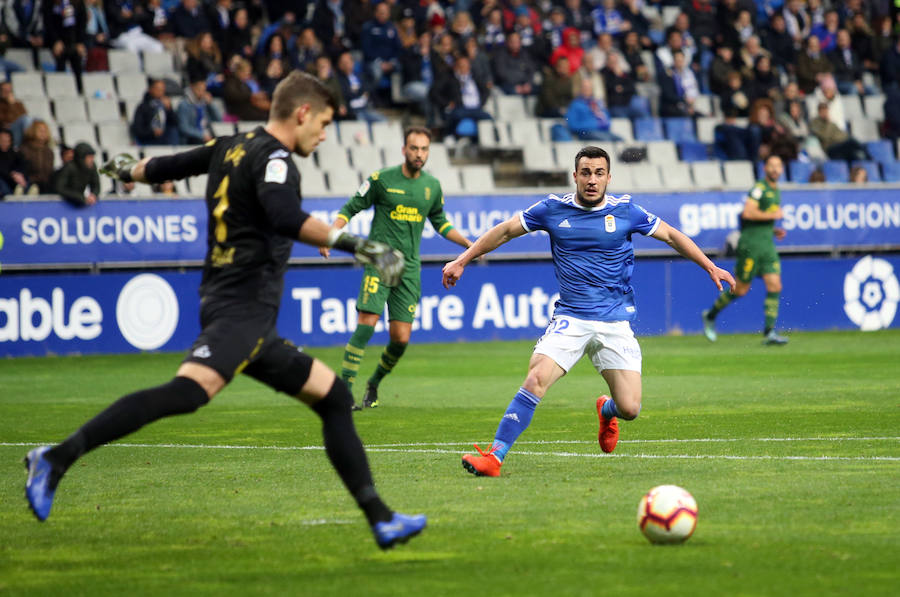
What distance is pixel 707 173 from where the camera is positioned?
26.2m

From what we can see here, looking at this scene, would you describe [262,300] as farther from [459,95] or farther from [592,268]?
[459,95]

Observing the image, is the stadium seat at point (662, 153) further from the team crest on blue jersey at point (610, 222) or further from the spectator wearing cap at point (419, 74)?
the team crest on blue jersey at point (610, 222)

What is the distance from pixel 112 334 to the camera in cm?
2111

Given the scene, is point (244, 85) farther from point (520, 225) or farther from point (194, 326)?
point (520, 225)

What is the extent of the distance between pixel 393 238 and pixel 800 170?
1529 cm

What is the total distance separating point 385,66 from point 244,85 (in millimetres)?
3042

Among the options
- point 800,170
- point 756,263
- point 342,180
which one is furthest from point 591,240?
point 800,170

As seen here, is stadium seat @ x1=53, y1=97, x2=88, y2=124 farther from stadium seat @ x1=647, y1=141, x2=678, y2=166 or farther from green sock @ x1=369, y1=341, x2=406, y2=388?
green sock @ x1=369, y1=341, x2=406, y2=388

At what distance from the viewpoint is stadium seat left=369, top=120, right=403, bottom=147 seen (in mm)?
24547

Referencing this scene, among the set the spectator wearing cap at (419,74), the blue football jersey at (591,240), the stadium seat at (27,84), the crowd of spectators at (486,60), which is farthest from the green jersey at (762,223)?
the blue football jersey at (591,240)

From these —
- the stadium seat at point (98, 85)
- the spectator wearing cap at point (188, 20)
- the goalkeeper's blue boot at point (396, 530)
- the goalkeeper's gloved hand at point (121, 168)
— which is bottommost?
the goalkeeper's blue boot at point (396, 530)

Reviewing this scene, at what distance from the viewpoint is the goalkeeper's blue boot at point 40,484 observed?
5965 millimetres

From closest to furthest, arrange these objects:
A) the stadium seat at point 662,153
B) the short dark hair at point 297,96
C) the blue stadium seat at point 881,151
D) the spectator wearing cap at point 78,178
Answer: the short dark hair at point 297,96, the spectator wearing cap at point 78,178, the stadium seat at point 662,153, the blue stadium seat at point 881,151

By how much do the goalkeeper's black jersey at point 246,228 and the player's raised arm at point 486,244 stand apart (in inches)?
109
